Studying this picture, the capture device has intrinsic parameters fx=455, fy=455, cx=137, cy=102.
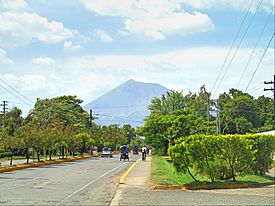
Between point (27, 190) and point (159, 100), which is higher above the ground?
point (159, 100)

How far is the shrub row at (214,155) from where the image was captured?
17781 millimetres

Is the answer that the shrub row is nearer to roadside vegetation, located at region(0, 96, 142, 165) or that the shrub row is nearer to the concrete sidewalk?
the concrete sidewalk

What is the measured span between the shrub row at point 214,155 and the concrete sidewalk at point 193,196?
4.95 feet

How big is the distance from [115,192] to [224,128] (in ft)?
229

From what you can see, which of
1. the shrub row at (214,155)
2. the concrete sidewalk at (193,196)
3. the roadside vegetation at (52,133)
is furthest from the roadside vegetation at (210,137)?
the roadside vegetation at (52,133)

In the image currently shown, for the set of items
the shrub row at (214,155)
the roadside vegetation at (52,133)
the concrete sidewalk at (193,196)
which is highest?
the roadside vegetation at (52,133)

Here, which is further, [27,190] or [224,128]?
[224,128]

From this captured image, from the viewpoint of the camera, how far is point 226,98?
310 ft

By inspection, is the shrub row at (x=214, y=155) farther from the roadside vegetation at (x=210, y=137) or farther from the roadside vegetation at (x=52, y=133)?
the roadside vegetation at (x=52, y=133)

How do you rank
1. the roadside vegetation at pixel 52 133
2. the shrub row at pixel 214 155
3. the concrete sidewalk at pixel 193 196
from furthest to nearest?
the roadside vegetation at pixel 52 133
the shrub row at pixel 214 155
the concrete sidewalk at pixel 193 196

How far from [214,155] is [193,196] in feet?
11.8

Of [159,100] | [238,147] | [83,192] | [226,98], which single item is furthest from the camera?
[226,98]

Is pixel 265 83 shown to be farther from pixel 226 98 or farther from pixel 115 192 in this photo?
pixel 226 98

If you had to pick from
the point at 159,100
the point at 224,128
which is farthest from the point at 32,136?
the point at 224,128
